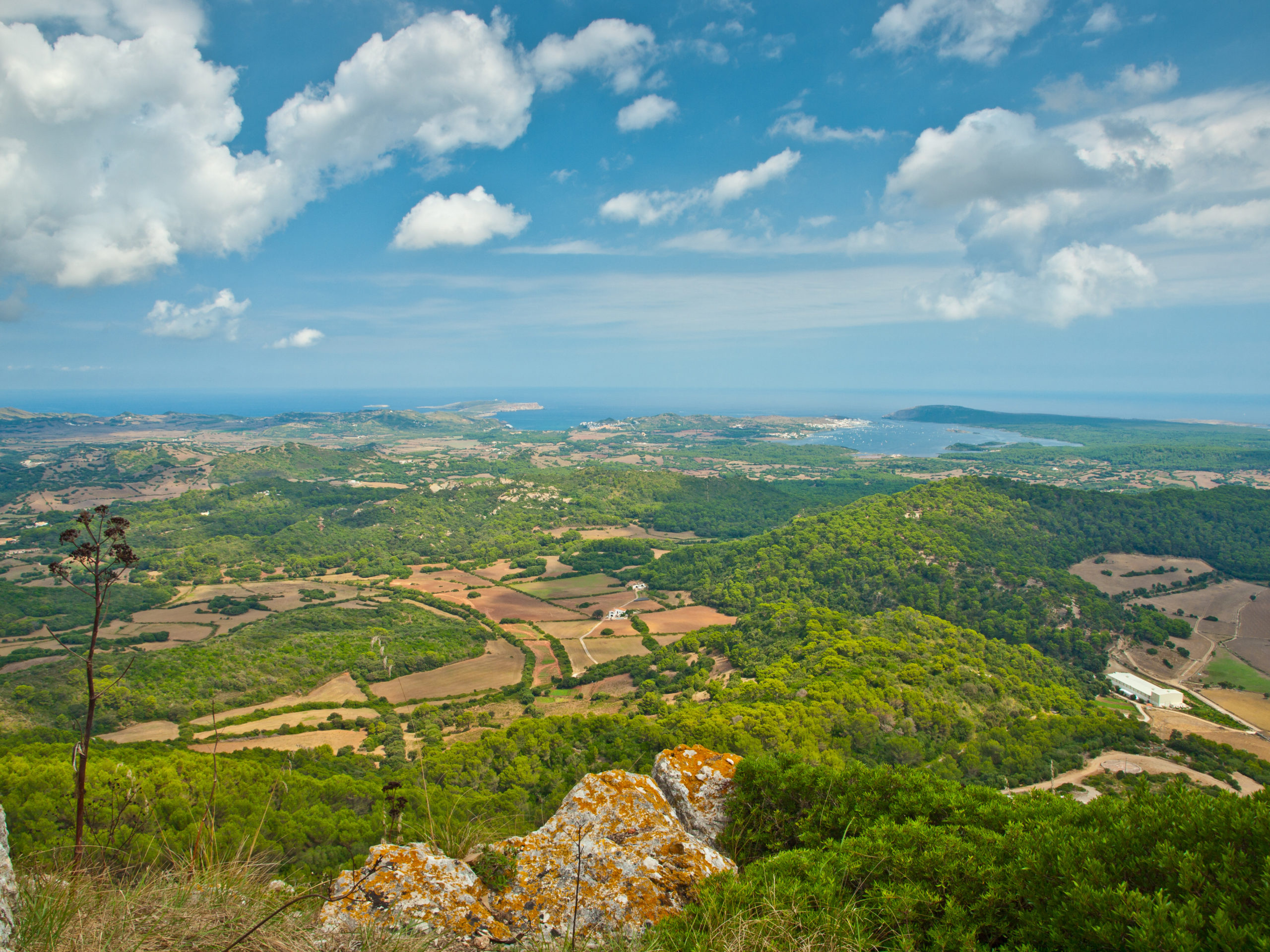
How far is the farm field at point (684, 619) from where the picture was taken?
5697 cm

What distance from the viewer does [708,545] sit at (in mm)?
82125

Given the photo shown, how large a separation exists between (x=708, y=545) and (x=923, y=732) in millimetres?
50685

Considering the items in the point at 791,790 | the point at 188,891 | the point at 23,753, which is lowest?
the point at 23,753

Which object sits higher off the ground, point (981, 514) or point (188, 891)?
point (188, 891)

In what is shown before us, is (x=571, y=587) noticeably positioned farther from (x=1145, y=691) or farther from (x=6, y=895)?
(x=6, y=895)

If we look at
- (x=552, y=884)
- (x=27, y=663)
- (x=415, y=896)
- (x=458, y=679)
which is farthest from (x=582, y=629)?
→ (x=415, y=896)

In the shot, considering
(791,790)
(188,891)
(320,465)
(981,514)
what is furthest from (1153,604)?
(320,465)

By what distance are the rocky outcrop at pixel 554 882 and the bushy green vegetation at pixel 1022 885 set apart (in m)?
0.73

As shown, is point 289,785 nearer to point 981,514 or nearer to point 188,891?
point 188,891

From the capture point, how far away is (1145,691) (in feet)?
139

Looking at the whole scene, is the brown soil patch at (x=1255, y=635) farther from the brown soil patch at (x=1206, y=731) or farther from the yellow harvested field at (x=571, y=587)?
the yellow harvested field at (x=571, y=587)

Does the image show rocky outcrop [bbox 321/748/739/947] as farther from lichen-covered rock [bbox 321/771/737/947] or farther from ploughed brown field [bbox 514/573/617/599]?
ploughed brown field [bbox 514/573/617/599]

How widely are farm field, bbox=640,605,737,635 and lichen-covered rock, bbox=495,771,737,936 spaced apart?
47547mm

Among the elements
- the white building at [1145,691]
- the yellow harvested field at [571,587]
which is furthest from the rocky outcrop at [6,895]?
the yellow harvested field at [571,587]
